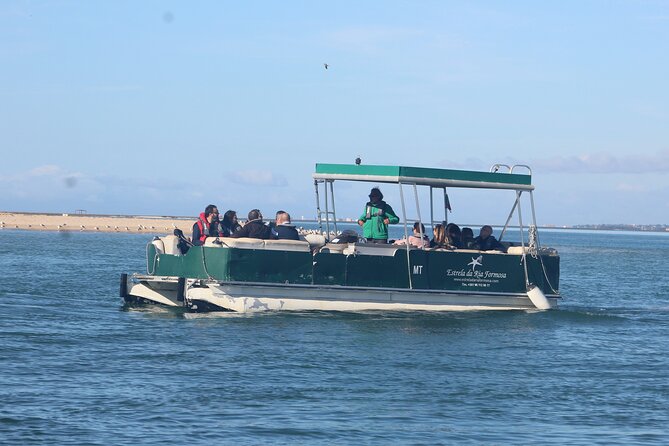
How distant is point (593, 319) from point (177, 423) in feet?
39.8

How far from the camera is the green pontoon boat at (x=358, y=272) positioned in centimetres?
1884

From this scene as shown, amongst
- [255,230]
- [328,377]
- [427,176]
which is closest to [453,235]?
[427,176]

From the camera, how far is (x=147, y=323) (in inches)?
728

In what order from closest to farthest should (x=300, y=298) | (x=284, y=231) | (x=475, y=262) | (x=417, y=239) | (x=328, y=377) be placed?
(x=328, y=377)
(x=300, y=298)
(x=284, y=231)
(x=475, y=262)
(x=417, y=239)

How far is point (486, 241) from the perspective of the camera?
20.8m

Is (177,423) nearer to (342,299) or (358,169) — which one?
(342,299)

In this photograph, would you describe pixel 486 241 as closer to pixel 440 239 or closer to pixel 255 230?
pixel 440 239

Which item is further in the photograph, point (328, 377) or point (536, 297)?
point (536, 297)

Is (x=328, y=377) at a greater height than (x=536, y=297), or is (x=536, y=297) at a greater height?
(x=536, y=297)

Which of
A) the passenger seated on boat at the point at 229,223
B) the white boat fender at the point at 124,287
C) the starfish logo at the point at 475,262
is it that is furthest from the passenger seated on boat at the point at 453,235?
the white boat fender at the point at 124,287

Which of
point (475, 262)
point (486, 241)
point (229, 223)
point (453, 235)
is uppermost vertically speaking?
point (229, 223)

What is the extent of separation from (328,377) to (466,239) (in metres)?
7.77

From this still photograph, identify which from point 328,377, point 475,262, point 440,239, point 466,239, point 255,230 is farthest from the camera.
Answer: point 466,239

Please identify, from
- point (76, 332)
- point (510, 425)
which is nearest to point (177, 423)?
point (510, 425)
